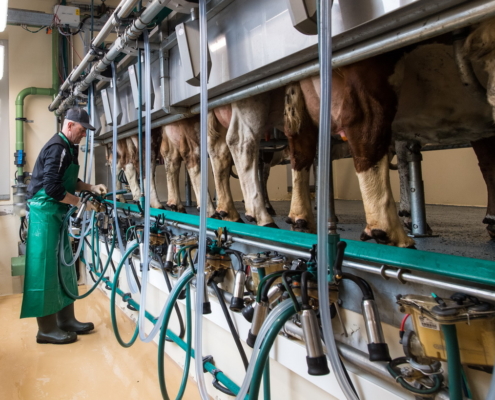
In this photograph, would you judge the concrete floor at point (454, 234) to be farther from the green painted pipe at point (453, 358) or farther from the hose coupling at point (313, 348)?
the hose coupling at point (313, 348)

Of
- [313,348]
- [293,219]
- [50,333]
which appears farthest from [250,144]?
[50,333]

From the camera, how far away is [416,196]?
1.38 metres

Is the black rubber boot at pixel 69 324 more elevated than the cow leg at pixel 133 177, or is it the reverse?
the cow leg at pixel 133 177

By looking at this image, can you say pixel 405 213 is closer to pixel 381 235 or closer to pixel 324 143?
pixel 381 235

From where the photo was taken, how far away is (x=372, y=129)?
1.09m

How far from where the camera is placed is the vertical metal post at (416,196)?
1.32m

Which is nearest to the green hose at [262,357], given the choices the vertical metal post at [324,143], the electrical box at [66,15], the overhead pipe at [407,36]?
the vertical metal post at [324,143]

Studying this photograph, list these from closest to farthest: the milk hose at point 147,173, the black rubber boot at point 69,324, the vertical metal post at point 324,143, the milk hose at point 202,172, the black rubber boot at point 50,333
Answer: the vertical metal post at point 324,143
the milk hose at point 202,172
the milk hose at point 147,173
the black rubber boot at point 50,333
the black rubber boot at point 69,324

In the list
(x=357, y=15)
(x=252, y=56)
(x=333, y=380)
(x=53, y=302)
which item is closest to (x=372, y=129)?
(x=357, y=15)

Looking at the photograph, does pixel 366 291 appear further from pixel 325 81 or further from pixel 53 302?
pixel 53 302

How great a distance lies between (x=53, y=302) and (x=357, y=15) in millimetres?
2424

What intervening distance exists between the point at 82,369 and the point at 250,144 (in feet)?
5.18

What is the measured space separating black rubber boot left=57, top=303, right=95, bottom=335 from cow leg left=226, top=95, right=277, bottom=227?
1758mm

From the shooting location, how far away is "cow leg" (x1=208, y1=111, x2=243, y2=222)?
73.6 inches
